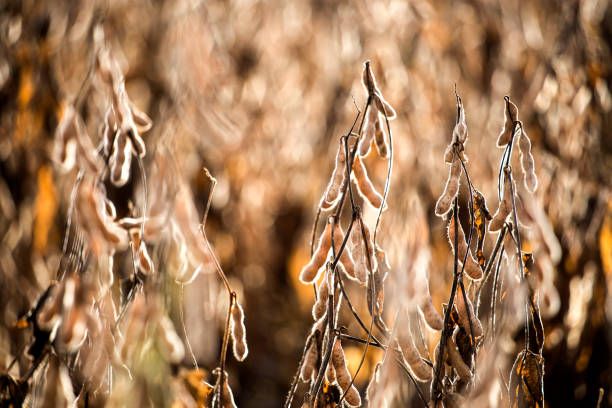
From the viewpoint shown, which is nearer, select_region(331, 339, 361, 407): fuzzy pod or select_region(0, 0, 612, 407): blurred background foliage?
select_region(331, 339, 361, 407): fuzzy pod

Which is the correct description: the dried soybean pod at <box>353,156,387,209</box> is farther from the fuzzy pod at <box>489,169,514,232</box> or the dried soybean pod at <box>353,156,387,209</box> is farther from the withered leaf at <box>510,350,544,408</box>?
the withered leaf at <box>510,350,544,408</box>

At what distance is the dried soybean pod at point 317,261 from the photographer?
0.72 metres

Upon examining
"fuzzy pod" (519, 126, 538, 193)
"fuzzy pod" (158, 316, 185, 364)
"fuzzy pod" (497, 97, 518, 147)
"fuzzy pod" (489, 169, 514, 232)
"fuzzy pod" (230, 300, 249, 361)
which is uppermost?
"fuzzy pod" (497, 97, 518, 147)

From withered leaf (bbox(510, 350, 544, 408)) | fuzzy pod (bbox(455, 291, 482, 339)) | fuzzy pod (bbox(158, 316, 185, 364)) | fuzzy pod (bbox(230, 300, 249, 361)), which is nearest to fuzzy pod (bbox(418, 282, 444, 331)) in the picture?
fuzzy pod (bbox(455, 291, 482, 339))

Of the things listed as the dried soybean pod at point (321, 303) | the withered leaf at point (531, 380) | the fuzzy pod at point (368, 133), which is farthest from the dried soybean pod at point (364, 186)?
the withered leaf at point (531, 380)

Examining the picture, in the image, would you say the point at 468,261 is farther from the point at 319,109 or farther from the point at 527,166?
the point at 319,109

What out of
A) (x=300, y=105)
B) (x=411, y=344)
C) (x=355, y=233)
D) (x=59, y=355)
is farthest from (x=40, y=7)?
(x=411, y=344)

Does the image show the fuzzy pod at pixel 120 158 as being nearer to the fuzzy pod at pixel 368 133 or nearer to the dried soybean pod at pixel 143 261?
the dried soybean pod at pixel 143 261

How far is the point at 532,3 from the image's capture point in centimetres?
174

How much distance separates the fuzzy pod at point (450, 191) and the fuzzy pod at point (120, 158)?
1.41ft

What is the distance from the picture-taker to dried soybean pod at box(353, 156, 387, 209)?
0.75 metres

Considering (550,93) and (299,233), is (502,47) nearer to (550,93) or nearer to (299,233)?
(550,93)

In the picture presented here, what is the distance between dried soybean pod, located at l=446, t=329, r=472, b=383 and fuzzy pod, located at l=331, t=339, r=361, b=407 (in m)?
0.13

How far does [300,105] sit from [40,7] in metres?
0.90
